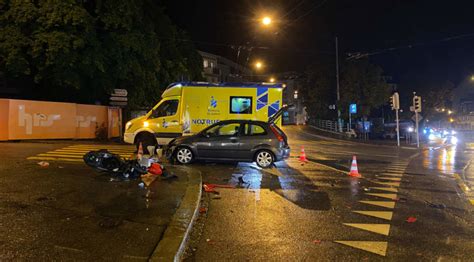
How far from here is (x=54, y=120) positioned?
20.4 m

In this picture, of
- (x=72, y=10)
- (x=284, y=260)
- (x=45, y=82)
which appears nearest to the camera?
(x=284, y=260)

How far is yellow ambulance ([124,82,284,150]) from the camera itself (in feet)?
47.4

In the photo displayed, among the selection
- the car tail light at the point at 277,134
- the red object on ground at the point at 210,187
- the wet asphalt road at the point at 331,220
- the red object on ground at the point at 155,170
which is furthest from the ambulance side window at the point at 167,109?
the red object on ground at the point at 210,187

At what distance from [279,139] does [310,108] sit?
40493 mm

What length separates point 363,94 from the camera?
42875 mm

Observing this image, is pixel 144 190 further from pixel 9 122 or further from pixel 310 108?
pixel 310 108

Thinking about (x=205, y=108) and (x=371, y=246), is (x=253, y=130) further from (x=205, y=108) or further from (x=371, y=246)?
(x=371, y=246)

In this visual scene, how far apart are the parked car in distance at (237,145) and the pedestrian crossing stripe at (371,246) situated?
21.6 ft

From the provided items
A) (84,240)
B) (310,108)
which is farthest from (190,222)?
(310,108)

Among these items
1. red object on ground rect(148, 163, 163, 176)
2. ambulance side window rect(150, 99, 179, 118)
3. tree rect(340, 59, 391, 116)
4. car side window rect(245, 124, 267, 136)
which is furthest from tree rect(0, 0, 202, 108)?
tree rect(340, 59, 391, 116)

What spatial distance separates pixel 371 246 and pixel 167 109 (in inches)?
430

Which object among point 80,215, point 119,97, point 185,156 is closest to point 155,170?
point 185,156

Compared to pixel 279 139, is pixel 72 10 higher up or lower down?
higher up

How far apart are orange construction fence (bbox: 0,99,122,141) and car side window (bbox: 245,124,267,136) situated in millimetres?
13182
